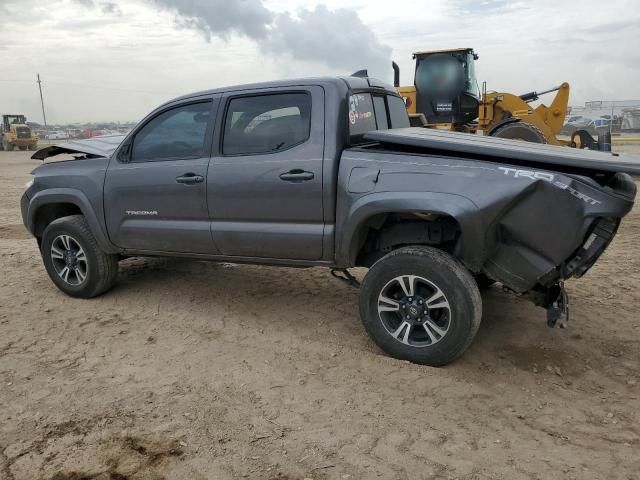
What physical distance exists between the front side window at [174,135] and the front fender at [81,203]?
2.16 ft

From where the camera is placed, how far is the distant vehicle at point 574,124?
33281 mm

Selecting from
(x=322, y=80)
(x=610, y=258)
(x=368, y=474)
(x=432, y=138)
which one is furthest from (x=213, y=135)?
(x=610, y=258)

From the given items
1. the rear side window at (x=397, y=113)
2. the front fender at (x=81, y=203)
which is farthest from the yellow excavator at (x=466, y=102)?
the front fender at (x=81, y=203)

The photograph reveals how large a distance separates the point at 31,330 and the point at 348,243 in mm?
2871

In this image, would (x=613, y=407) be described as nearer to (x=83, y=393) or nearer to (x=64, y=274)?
(x=83, y=393)

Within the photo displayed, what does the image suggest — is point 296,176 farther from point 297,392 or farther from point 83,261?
point 83,261

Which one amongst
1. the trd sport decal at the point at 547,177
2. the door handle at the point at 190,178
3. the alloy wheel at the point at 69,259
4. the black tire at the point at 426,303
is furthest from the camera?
the alloy wheel at the point at 69,259

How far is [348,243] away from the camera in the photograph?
4094 mm

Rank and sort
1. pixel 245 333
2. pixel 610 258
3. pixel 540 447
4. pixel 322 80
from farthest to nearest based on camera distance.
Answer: pixel 610 258 → pixel 245 333 → pixel 322 80 → pixel 540 447

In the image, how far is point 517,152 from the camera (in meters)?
3.59

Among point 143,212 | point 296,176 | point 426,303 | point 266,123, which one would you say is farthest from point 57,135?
point 426,303

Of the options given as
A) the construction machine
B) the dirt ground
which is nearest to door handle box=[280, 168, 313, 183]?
the dirt ground

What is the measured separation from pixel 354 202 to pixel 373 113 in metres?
1.13

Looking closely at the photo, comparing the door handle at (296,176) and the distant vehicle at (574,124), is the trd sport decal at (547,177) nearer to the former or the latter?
the door handle at (296,176)
